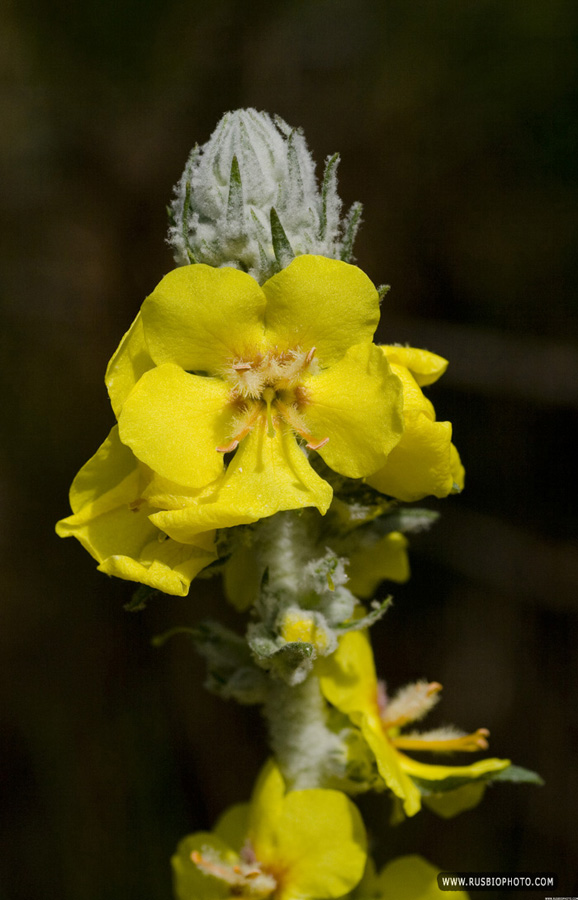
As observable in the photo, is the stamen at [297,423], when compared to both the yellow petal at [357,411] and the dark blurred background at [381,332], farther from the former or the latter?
the dark blurred background at [381,332]

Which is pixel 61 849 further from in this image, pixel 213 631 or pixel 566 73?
pixel 566 73

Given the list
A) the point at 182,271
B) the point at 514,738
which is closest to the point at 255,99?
the point at 182,271

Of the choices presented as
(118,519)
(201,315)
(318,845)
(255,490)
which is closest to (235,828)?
(318,845)

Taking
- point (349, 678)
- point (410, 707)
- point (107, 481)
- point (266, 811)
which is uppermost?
point (107, 481)

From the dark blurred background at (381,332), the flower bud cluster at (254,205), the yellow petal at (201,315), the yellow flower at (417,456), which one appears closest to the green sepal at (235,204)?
the flower bud cluster at (254,205)

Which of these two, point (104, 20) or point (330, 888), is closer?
point (330, 888)

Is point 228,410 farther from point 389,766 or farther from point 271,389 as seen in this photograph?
point 389,766
